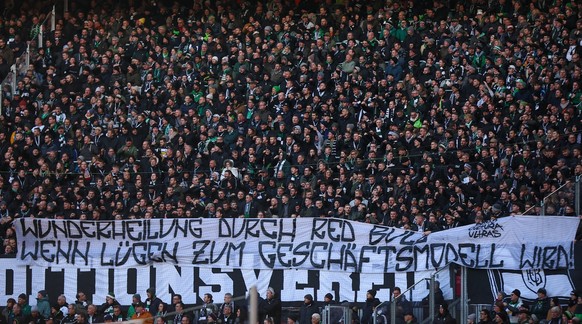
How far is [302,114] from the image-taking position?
28828mm

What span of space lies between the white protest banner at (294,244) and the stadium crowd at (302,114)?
45 centimetres

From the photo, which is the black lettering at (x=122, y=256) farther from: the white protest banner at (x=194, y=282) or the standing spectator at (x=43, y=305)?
the standing spectator at (x=43, y=305)

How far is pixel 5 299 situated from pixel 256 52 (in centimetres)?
841

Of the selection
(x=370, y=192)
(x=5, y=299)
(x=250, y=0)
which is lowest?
(x=5, y=299)

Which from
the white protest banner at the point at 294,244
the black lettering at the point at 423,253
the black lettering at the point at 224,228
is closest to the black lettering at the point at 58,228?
the white protest banner at the point at 294,244

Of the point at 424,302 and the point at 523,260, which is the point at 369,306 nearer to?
the point at 424,302

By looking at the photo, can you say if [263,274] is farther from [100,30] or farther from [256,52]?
[100,30]

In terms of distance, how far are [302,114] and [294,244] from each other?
436 centimetres

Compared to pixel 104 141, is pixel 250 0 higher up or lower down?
higher up

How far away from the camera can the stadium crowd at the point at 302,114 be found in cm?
2556

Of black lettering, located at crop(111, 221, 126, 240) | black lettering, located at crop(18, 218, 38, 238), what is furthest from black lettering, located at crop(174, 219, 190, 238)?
black lettering, located at crop(18, 218, 38, 238)

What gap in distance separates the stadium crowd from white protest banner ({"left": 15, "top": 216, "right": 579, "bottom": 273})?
1.48ft

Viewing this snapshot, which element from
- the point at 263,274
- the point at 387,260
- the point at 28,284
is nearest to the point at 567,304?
the point at 387,260

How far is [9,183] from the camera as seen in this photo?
28.7 metres
